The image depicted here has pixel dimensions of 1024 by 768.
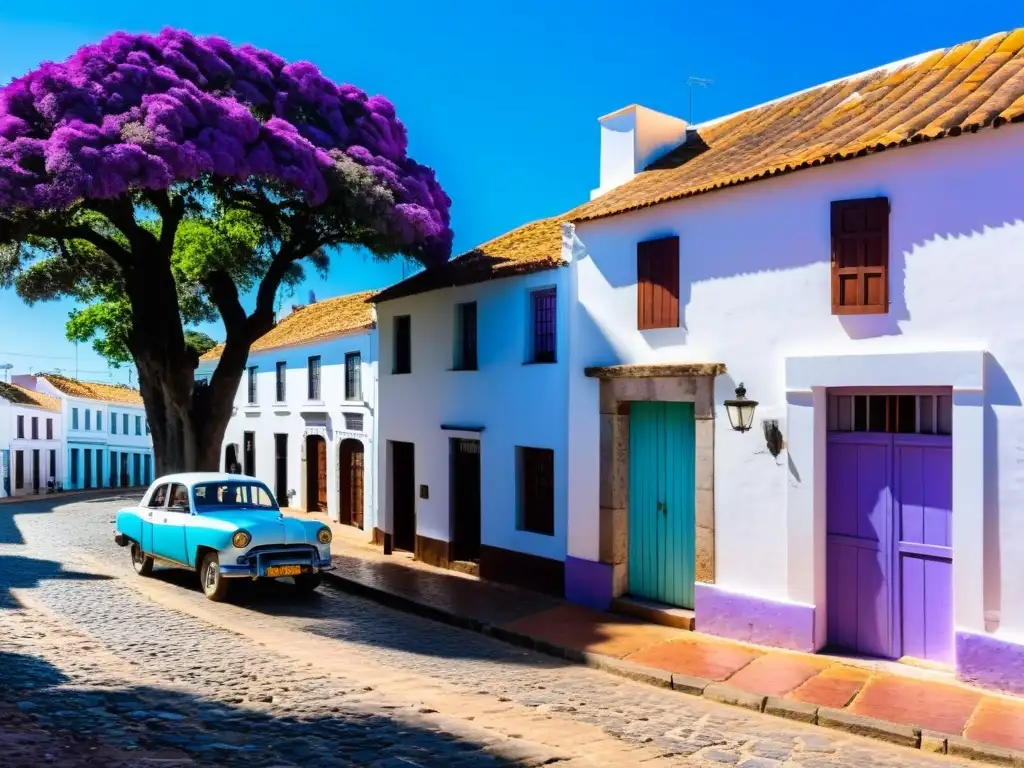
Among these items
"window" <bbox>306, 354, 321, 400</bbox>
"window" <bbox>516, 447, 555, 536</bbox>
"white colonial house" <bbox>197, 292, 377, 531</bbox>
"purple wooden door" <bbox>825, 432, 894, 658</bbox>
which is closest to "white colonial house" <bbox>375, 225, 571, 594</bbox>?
"window" <bbox>516, 447, 555, 536</bbox>

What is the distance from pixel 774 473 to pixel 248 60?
44.0ft

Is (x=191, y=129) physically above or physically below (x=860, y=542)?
above

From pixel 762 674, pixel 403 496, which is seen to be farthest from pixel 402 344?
pixel 762 674

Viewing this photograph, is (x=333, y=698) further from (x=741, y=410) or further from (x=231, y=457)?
(x=231, y=457)

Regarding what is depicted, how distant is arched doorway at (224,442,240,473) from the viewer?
30625 mm

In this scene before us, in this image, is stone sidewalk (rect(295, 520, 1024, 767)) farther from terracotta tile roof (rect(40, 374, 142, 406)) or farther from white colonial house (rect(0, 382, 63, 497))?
terracotta tile roof (rect(40, 374, 142, 406))

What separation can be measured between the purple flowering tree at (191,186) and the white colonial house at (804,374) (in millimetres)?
4563

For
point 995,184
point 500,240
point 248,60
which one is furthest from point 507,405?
point 248,60

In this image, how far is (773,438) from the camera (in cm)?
968

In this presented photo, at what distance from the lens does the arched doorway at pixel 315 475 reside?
2464 cm

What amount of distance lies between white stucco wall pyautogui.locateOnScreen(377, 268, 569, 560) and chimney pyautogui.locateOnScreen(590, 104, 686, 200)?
2.03 meters

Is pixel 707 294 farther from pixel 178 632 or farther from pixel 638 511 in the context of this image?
pixel 178 632

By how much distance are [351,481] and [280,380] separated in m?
5.69

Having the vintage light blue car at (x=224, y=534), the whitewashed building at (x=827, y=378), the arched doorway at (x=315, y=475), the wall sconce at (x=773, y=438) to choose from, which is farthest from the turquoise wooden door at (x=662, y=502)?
the arched doorway at (x=315, y=475)
